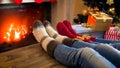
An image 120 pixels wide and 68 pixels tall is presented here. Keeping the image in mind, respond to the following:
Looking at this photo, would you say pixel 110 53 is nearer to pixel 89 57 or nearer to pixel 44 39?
pixel 89 57

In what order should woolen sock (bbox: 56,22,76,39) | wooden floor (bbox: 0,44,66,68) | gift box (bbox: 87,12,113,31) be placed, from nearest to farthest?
wooden floor (bbox: 0,44,66,68), woolen sock (bbox: 56,22,76,39), gift box (bbox: 87,12,113,31)

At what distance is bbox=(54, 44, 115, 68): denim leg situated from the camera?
87 cm

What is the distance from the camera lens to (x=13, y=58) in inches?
49.4

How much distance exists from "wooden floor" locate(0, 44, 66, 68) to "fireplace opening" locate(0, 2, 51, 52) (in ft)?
2.35

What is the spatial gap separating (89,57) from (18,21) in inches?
54.3

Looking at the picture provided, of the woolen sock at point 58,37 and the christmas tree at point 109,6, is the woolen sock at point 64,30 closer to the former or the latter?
the woolen sock at point 58,37

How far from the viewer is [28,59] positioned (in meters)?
1.24

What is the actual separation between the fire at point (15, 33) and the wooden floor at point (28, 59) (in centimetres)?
72

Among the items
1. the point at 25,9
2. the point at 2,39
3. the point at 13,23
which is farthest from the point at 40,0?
the point at 2,39

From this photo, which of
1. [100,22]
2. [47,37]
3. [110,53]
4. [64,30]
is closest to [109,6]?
[100,22]

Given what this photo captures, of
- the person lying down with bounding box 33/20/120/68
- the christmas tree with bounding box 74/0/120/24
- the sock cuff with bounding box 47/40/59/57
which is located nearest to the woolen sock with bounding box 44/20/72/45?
the person lying down with bounding box 33/20/120/68

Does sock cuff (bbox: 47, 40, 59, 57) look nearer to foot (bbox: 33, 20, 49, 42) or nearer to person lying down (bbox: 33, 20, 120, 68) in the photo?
person lying down (bbox: 33, 20, 120, 68)

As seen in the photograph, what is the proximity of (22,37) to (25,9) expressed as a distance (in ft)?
1.09

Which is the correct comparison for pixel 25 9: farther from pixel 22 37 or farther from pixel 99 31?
pixel 99 31
